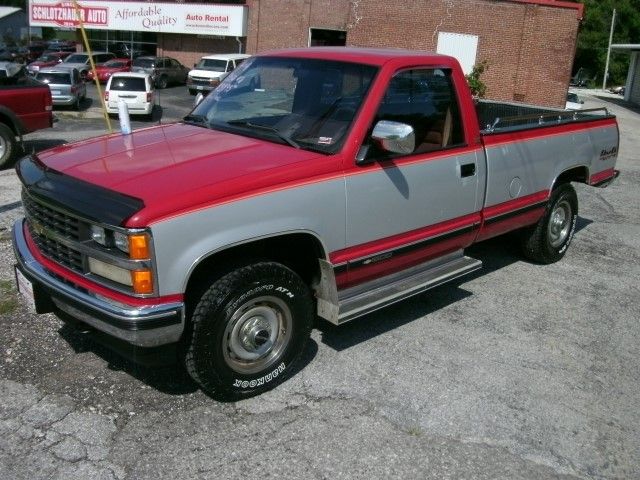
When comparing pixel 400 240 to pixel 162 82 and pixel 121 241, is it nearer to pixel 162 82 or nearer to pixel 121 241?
pixel 121 241

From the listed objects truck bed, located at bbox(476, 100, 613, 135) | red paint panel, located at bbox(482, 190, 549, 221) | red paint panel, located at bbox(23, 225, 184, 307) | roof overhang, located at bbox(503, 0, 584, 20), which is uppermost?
roof overhang, located at bbox(503, 0, 584, 20)

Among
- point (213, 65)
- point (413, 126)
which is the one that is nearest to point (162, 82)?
point (213, 65)

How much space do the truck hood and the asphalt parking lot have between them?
4.05ft

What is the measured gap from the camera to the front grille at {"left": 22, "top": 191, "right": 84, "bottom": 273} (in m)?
3.43

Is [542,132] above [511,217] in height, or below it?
above

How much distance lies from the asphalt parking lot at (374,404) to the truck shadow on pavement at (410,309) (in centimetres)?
2

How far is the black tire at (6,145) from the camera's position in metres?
10.4

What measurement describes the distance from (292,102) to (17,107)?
802cm

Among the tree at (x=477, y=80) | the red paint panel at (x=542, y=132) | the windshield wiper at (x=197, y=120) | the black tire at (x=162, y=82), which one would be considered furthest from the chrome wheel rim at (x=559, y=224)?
the black tire at (x=162, y=82)

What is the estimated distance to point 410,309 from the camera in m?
5.28

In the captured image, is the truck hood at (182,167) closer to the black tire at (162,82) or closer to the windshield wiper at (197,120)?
the windshield wiper at (197,120)

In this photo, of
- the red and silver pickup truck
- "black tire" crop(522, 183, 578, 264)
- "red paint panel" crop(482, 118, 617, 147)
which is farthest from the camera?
"black tire" crop(522, 183, 578, 264)

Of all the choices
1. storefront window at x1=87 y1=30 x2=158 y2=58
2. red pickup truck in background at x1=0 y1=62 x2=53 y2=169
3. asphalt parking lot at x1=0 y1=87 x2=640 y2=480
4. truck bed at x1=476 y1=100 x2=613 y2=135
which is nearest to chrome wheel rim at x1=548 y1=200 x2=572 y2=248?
truck bed at x1=476 y1=100 x2=613 y2=135

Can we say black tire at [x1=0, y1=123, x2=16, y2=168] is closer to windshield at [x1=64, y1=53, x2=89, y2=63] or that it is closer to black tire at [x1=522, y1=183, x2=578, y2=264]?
black tire at [x1=522, y1=183, x2=578, y2=264]
